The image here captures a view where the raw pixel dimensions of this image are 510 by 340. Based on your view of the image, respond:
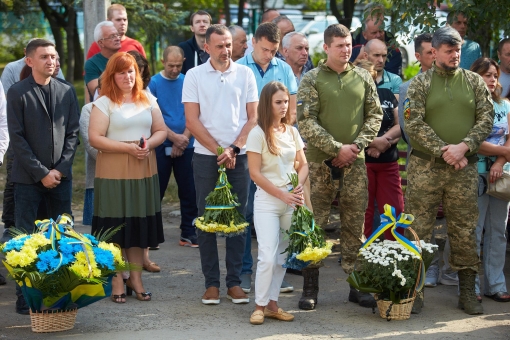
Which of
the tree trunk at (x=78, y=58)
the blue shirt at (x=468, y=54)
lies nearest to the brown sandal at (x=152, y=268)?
the blue shirt at (x=468, y=54)

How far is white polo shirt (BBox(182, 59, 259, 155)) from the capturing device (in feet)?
21.8

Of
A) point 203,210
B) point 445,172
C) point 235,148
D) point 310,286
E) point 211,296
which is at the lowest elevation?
point 211,296

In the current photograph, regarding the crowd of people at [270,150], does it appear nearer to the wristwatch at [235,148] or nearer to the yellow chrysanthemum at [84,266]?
the wristwatch at [235,148]

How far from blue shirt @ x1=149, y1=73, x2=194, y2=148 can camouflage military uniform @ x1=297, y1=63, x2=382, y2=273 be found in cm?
215

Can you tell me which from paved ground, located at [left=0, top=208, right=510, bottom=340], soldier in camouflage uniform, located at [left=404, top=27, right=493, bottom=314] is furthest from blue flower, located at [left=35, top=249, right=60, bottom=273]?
soldier in camouflage uniform, located at [left=404, top=27, right=493, bottom=314]

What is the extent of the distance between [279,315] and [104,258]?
1479 mm

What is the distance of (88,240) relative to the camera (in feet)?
19.1

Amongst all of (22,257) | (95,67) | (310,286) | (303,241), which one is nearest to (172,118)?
(95,67)

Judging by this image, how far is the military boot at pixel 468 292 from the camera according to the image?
252 inches

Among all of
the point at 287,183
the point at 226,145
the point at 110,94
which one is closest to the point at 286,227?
the point at 287,183

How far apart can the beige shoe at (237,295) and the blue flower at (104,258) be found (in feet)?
4.26

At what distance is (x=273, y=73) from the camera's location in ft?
24.0

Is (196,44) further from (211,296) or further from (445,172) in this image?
(445,172)

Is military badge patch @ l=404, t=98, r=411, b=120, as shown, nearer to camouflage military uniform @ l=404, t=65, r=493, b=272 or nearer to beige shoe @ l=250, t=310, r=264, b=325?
camouflage military uniform @ l=404, t=65, r=493, b=272
